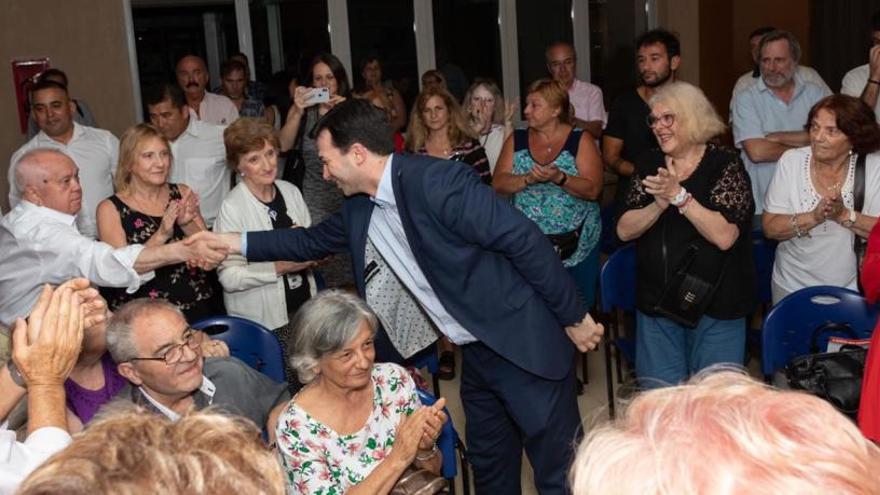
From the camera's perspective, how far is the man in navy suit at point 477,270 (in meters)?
2.97

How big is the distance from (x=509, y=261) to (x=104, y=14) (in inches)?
217

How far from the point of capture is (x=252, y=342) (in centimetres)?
351

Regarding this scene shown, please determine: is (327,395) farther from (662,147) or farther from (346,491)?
(662,147)

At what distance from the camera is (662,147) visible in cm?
354

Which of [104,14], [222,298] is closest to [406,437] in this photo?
[222,298]

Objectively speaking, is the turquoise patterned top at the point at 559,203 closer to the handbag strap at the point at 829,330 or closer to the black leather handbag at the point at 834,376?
the handbag strap at the point at 829,330

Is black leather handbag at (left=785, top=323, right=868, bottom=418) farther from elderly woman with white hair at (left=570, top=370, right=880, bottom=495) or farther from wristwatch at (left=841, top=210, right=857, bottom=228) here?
elderly woman with white hair at (left=570, top=370, right=880, bottom=495)

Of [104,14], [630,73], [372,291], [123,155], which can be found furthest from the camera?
[630,73]

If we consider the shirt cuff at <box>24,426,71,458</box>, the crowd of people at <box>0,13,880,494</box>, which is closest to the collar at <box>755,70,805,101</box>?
the crowd of people at <box>0,13,880,494</box>

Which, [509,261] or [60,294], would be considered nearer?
[60,294]

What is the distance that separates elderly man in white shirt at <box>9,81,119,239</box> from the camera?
5.10 meters

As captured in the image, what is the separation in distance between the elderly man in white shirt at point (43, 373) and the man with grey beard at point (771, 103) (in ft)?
13.4

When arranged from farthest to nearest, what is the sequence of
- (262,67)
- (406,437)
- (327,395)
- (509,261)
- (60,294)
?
(262,67)
(509,261)
(327,395)
(406,437)
(60,294)

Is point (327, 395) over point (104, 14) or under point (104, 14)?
under
